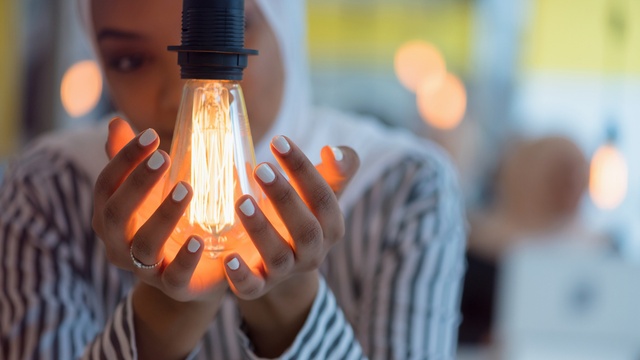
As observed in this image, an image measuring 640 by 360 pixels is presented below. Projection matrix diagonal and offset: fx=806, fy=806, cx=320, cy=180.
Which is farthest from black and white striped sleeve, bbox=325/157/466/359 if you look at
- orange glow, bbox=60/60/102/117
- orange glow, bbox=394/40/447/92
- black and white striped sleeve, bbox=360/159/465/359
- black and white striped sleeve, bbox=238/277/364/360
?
orange glow, bbox=394/40/447/92

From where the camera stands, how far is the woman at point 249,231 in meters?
0.52

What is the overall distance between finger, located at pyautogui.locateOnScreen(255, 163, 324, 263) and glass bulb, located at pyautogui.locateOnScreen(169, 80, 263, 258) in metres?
0.01

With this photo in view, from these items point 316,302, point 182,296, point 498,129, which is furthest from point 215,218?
point 498,129

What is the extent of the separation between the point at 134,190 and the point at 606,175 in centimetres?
241

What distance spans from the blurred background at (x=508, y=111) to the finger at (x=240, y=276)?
0.43m

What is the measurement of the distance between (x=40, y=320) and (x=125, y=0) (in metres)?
0.34

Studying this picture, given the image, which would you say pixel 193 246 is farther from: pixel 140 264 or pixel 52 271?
pixel 52 271

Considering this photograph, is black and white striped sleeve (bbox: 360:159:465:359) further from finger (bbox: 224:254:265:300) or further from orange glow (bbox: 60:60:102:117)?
orange glow (bbox: 60:60:102:117)

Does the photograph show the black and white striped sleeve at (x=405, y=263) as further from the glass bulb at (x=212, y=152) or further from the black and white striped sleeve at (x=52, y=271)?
the glass bulb at (x=212, y=152)

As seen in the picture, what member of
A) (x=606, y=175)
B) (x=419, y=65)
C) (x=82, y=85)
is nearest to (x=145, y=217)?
(x=82, y=85)

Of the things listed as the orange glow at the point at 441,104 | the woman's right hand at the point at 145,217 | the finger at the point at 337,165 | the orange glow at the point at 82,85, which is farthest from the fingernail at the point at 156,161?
the orange glow at the point at 441,104

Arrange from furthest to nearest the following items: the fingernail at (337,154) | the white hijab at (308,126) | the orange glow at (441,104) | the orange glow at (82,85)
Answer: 1. the orange glow at (441,104)
2. the orange glow at (82,85)
3. the white hijab at (308,126)
4. the fingernail at (337,154)

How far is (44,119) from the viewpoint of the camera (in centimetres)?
349

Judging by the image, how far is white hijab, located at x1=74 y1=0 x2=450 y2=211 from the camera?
2.33ft
